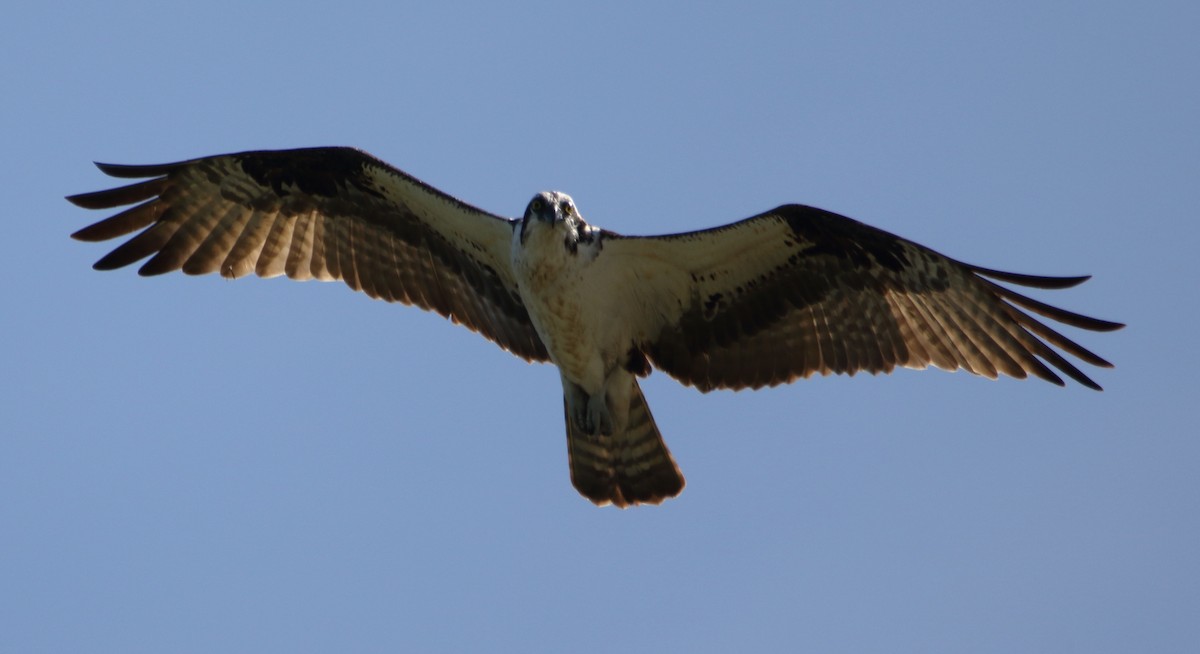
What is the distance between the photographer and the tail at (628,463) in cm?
941

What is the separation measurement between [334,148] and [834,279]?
3.40 meters

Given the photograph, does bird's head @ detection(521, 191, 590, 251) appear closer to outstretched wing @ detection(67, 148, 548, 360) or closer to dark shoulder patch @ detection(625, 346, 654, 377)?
outstretched wing @ detection(67, 148, 548, 360)

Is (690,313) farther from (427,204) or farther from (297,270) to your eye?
(297,270)

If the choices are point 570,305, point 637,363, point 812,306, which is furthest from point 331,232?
point 812,306

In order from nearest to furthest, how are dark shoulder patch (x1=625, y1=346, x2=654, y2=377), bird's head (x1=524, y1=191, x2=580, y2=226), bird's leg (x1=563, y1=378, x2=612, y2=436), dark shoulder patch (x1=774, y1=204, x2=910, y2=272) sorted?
bird's head (x1=524, y1=191, x2=580, y2=226) → dark shoulder patch (x1=774, y1=204, x2=910, y2=272) → bird's leg (x1=563, y1=378, x2=612, y2=436) → dark shoulder patch (x1=625, y1=346, x2=654, y2=377)

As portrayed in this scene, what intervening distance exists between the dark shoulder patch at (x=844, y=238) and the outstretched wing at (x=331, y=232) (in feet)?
6.24

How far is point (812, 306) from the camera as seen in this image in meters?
9.42

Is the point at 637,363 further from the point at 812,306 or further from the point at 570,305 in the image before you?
the point at 812,306

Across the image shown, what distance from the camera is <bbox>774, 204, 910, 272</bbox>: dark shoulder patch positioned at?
899 centimetres

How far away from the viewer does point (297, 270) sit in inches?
383

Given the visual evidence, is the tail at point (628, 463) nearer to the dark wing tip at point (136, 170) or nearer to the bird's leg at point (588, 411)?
the bird's leg at point (588, 411)

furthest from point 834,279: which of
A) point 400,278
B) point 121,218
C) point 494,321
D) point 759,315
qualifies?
point 121,218

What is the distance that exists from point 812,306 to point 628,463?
1600mm

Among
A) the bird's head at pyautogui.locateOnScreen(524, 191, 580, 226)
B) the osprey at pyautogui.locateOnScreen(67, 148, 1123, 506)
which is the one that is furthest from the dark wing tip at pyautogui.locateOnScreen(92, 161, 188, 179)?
the bird's head at pyautogui.locateOnScreen(524, 191, 580, 226)
